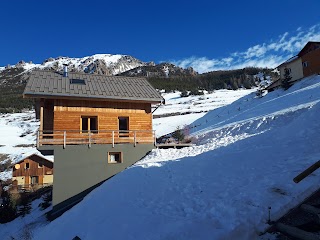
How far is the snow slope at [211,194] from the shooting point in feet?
21.1

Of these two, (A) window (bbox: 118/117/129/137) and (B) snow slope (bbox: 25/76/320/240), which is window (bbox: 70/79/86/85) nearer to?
(A) window (bbox: 118/117/129/137)

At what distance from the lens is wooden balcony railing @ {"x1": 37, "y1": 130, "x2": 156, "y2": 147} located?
17422 millimetres

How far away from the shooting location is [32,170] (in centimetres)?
4409

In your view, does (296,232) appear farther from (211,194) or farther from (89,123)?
(89,123)

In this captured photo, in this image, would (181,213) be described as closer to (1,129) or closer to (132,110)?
(132,110)

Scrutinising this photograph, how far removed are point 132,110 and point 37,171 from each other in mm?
30759

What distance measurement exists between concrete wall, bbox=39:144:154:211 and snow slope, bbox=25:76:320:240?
4263 mm

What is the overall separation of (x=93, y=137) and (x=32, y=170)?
30.2m

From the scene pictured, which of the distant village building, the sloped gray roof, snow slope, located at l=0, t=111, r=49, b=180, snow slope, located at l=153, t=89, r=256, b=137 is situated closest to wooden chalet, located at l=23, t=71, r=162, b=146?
the sloped gray roof

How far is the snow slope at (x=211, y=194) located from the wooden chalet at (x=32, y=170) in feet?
113

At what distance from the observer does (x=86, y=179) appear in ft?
57.4

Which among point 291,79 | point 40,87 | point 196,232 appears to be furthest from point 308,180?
point 291,79

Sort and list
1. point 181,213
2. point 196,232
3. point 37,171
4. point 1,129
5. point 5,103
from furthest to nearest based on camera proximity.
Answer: point 5,103, point 1,129, point 37,171, point 181,213, point 196,232

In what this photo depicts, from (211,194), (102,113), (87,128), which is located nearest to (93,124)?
(87,128)
